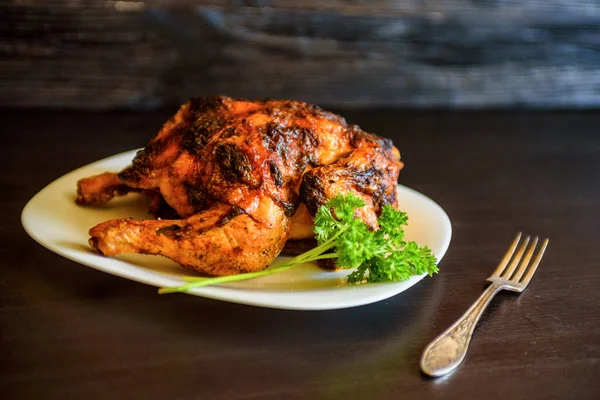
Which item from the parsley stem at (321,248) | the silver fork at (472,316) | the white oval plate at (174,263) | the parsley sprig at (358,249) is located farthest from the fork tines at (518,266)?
the parsley stem at (321,248)

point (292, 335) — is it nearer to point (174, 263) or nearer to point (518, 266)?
point (174, 263)

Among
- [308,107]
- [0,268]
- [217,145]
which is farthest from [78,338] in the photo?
[308,107]

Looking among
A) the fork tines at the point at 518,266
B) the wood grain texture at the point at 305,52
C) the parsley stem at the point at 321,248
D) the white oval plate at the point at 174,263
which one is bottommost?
the fork tines at the point at 518,266

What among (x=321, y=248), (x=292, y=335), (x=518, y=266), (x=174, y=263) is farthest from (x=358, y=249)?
(x=518, y=266)

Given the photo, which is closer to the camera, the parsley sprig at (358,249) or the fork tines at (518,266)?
the parsley sprig at (358,249)

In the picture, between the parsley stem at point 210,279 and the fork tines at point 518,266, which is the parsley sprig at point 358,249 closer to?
the parsley stem at point 210,279

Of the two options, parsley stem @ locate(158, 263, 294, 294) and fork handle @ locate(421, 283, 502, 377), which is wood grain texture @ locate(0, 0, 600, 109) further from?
fork handle @ locate(421, 283, 502, 377)

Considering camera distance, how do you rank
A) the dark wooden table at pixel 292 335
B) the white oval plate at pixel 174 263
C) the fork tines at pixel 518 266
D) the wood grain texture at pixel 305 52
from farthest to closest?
the wood grain texture at pixel 305 52 → the fork tines at pixel 518 266 → the white oval plate at pixel 174 263 → the dark wooden table at pixel 292 335
